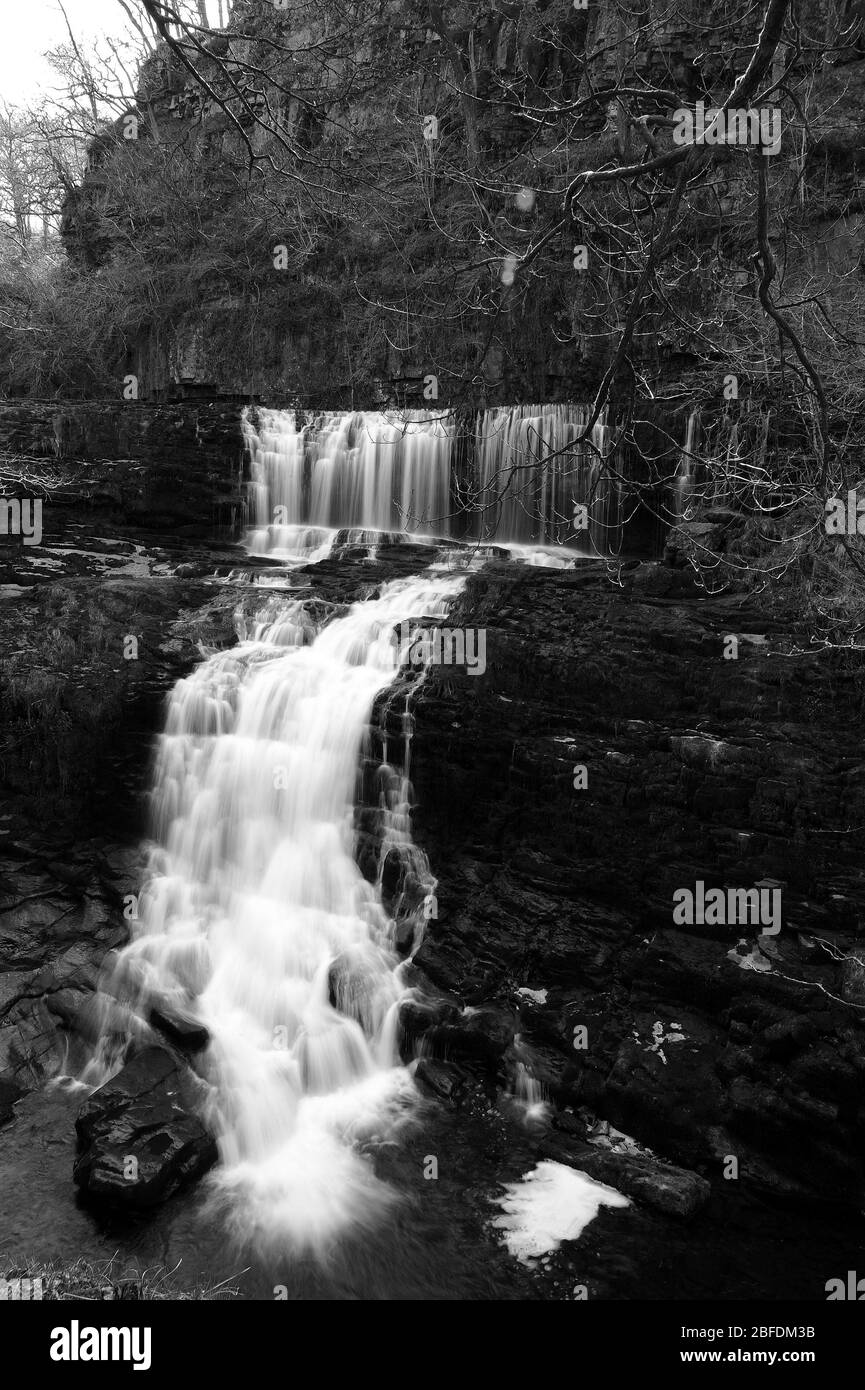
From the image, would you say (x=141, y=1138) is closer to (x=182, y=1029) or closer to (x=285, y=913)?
(x=182, y=1029)

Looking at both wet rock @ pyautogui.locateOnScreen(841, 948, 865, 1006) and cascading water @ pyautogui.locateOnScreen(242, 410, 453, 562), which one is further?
cascading water @ pyautogui.locateOnScreen(242, 410, 453, 562)

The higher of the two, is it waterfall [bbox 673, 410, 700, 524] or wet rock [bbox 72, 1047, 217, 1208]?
waterfall [bbox 673, 410, 700, 524]

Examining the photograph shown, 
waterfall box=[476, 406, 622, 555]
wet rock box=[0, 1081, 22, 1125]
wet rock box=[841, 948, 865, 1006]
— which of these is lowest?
wet rock box=[0, 1081, 22, 1125]

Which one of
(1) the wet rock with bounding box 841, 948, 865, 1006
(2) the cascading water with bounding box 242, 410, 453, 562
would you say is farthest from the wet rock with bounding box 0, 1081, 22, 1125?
(2) the cascading water with bounding box 242, 410, 453, 562

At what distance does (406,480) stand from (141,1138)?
34.6 feet

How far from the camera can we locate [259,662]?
34.0ft

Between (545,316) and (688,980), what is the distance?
1277 cm

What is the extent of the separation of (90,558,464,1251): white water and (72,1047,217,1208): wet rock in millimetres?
291

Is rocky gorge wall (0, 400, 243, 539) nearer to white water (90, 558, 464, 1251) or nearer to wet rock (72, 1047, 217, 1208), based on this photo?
white water (90, 558, 464, 1251)

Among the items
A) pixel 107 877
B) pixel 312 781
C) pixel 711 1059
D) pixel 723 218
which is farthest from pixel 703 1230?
pixel 723 218

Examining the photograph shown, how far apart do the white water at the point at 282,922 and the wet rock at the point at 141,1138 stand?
291 mm

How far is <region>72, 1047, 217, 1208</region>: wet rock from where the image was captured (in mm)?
6418

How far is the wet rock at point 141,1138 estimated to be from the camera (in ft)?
21.1

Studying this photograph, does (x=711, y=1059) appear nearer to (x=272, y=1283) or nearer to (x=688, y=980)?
(x=688, y=980)
